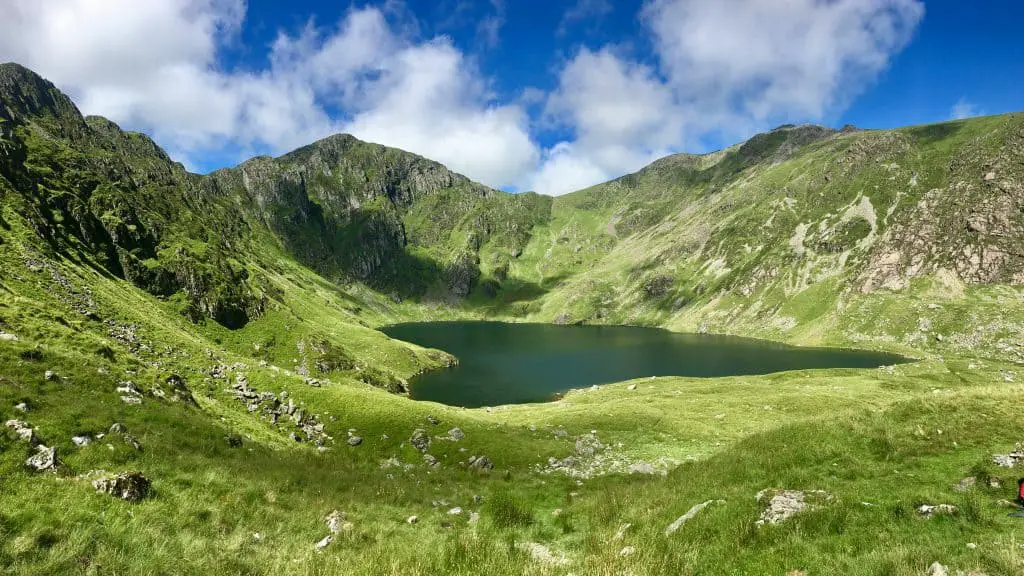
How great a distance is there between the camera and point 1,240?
45.5 meters

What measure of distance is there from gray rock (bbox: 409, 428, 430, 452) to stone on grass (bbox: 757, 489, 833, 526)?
31.9 metres

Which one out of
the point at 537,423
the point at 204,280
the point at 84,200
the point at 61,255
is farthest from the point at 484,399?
the point at 84,200

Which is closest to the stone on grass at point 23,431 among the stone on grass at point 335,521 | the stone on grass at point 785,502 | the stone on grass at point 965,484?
the stone on grass at point 335,521

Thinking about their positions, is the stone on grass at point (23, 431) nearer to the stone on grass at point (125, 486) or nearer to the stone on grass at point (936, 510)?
the stone on grass at point (125, 486)

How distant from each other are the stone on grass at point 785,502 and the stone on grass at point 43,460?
20033mm

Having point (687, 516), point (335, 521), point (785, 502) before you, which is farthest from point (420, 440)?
point (785, 502)

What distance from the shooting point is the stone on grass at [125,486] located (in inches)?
464

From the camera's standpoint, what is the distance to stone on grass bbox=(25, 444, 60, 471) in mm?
11992

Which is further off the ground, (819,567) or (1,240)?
(1,240)

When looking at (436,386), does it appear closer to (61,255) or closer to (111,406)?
(61,255)

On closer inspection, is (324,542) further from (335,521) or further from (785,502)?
(785,502)

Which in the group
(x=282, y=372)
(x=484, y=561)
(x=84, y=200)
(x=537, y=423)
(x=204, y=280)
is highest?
(x=84, y=200)

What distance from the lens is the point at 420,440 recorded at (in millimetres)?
41531

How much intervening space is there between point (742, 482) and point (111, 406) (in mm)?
26565
